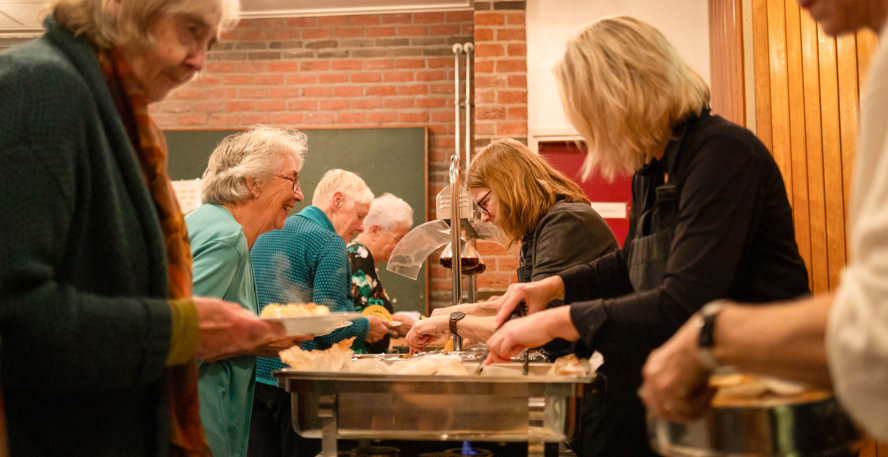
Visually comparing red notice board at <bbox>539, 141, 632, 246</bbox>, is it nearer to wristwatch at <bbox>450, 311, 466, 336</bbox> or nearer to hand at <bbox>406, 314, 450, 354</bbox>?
hand at <bbox>406, 314, 450, 354</bbox>

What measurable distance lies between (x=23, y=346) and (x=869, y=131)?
1.04 m

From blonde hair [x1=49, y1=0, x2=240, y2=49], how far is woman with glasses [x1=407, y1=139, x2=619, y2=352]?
121 centimetres

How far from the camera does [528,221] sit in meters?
2.48

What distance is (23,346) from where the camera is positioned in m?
0.93

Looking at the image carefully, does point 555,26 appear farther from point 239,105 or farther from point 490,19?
point 239,105

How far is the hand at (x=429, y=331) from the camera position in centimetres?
228

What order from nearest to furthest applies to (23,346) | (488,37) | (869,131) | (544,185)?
1. (869,131)
2. (23,346)
3. (544,185)
4. (488,37)

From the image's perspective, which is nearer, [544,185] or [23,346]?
[23,346]

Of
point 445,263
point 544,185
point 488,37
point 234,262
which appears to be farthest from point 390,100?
point 234,262

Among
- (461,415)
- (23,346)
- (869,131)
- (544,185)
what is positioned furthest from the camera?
(544,185)

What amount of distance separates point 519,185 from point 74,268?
1.71 m

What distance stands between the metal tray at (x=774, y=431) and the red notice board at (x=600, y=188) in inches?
137

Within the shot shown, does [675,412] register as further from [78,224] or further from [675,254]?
[78,224]

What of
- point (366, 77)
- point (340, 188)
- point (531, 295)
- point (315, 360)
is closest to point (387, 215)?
point (340, 188)
